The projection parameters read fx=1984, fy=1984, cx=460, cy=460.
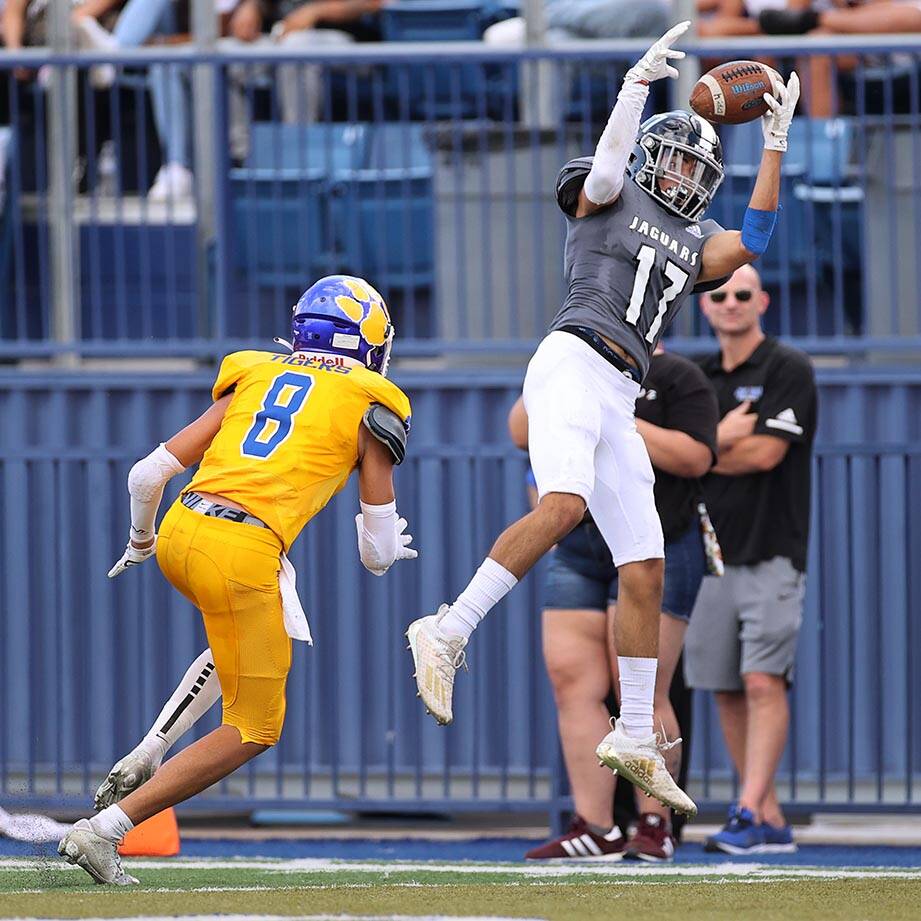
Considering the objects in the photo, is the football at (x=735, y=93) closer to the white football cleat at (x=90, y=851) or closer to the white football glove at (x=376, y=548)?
the white football glove at (x=376, y=548)

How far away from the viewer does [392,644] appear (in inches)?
381

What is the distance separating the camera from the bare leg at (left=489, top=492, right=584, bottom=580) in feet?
20.3

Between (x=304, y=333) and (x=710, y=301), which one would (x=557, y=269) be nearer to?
(x=710, y=301)

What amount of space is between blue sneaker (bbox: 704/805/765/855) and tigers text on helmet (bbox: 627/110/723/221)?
2950mm

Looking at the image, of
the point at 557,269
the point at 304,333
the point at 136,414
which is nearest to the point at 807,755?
the point at 557,269

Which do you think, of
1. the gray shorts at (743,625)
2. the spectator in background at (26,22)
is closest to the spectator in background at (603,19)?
the spectator in background at (26,22)

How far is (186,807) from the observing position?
977cm

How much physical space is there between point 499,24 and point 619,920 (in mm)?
6922

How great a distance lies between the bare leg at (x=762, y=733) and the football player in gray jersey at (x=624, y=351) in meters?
1.99

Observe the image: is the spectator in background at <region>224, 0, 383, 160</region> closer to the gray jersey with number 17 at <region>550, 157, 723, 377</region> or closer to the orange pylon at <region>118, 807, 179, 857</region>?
the orange pylon at <region>118, 807, 179, 857</region>

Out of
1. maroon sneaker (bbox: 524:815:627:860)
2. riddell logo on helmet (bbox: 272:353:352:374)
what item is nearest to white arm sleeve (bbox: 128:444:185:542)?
riddell logo on helmet (bbox: 272:353:352:374)

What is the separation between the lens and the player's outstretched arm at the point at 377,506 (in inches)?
242

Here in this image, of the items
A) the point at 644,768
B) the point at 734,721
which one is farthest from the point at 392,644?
the point at 644,768

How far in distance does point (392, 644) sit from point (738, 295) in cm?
243
